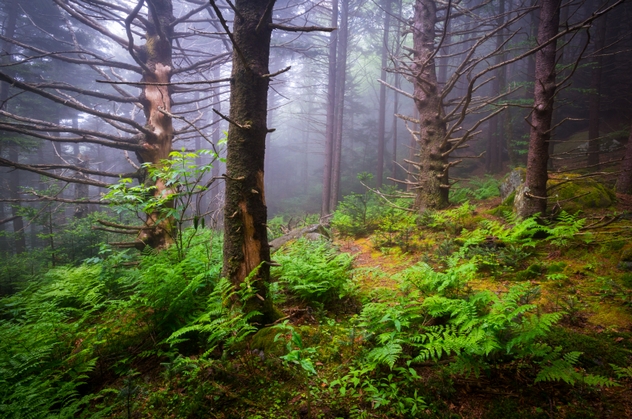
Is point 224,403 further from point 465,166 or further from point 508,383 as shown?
point 465,166

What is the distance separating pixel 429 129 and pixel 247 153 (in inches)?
221

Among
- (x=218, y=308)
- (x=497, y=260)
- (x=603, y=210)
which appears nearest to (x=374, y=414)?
(x=218, y=308)

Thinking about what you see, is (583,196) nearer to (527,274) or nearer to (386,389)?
(527,274)

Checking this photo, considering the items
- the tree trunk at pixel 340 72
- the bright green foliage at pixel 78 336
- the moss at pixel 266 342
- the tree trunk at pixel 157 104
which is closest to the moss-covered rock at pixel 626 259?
the moss at pixel 266 342

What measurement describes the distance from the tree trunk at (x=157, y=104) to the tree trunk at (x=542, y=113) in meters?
7.36

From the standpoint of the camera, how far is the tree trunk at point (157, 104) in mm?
5383

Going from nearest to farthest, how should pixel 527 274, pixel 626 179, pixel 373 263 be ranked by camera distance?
pixel 527 274, pixel 373 263, pixel 626 179

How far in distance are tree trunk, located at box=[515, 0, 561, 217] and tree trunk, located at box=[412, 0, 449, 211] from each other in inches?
70.1

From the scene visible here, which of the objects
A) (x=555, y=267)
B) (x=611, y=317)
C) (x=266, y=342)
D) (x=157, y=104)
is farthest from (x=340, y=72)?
(x=266, y=342)

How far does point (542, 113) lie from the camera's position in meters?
5.16

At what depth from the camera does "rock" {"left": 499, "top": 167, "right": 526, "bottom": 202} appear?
7945 millimetres

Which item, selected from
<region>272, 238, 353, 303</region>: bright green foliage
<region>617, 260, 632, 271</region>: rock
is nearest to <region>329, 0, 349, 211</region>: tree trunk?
<region>272, 238, 353, 303</region>: bright green foliage

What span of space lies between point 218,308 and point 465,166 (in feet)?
72.3

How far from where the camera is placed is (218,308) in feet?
8.98
